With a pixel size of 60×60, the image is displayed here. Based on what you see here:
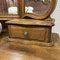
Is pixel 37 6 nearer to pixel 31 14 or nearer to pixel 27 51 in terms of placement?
pixel 31 14

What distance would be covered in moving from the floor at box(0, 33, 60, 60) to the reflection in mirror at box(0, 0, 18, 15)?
0.30 meters

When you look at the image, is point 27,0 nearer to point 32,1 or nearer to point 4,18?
point 32,1

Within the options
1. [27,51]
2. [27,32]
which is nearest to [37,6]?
[27,32]

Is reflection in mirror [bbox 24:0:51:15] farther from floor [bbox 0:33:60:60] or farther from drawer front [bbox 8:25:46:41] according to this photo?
floor [bbox 0:33:60:60]

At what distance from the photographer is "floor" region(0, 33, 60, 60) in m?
0.91

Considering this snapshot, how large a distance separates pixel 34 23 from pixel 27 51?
9.1 inches

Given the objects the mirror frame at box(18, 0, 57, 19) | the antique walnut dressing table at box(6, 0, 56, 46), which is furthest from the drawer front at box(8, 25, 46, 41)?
the mirror frame at box(18, 0, 57, 19)

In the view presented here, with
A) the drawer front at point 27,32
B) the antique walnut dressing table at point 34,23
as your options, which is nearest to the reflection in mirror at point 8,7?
the antique walnut dressing table at point 34,23

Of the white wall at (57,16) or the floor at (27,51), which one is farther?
the white wall at (57,16)

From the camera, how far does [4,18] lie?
1.27 meters

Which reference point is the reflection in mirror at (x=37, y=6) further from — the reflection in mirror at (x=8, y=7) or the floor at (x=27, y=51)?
the floor at (x=27, y=51)

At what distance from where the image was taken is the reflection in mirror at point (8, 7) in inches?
48.2

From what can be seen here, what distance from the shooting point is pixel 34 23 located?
1.06 metres

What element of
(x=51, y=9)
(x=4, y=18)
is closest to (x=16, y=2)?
(x=4, y=18)
